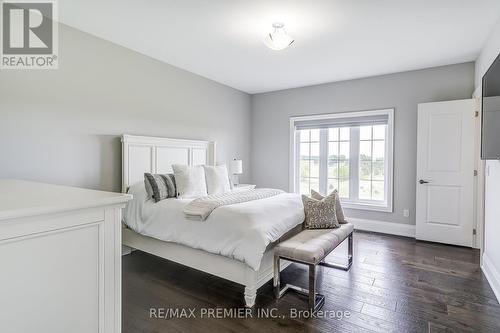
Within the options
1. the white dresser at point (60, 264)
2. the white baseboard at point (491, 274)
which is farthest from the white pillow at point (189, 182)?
the white baseboard at point (491, 274)

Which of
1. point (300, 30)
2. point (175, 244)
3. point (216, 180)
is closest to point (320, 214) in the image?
A: point (216, 180)

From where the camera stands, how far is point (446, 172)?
151 inches

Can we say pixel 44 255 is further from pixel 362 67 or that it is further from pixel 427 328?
pixel 362 67

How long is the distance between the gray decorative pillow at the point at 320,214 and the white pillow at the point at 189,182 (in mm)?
1277

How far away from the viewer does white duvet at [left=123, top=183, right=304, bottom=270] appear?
2.26 metres

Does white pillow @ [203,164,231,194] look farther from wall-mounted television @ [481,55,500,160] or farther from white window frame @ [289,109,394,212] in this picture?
wall-mounted television @ [481,55,500,160]

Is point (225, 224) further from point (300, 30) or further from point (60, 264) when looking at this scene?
point (300, 30)

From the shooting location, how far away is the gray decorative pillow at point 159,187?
3.03 m

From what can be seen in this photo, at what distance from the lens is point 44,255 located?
1.00 meters

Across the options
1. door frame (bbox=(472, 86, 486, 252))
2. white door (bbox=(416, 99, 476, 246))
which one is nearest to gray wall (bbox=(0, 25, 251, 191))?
white door (bbox=(416, 99, 476, 246))

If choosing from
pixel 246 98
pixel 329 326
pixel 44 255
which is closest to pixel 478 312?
pixel 329 326

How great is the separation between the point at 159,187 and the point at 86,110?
119 cm

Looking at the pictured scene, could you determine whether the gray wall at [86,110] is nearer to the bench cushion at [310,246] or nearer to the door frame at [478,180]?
the bench cushion at [310,246]

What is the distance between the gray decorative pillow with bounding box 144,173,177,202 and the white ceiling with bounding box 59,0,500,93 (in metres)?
1.61
